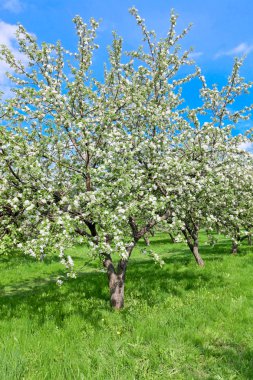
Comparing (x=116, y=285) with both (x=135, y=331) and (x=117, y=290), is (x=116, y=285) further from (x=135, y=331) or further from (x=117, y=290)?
(x=135, y=331)

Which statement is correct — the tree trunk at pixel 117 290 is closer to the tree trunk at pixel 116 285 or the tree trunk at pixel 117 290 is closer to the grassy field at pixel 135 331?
the tree trunk at pixel 116 285

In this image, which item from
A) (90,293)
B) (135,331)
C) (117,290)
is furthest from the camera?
(90,293)

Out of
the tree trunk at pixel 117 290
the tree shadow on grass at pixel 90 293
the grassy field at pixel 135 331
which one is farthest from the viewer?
the tree trunk at pixel 117 290

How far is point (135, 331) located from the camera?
9.90 metres

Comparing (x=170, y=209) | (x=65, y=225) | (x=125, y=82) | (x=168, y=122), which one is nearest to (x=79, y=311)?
(x=65, y=225)

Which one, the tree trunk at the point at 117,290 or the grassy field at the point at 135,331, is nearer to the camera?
the grassy field at the point at 135,331

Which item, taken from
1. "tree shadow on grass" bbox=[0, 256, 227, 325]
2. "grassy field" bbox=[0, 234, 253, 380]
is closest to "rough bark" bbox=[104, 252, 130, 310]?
"grassy field" bbox=[0, 234, 253, 380]

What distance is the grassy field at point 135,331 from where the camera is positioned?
7895 millimetres

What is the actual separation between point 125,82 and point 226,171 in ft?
18.4

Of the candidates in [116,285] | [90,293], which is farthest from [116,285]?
[90,293]

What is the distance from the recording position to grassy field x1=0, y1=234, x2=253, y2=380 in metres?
7.89

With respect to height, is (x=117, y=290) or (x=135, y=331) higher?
(x=117, y=290)

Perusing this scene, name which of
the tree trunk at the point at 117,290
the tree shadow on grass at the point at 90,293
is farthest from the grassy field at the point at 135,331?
the tree trunk at the point at 117,290

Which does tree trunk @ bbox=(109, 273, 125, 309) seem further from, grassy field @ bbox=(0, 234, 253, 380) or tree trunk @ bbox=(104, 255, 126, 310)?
grassy field @ bbox=(0, 234, 253, 380)
